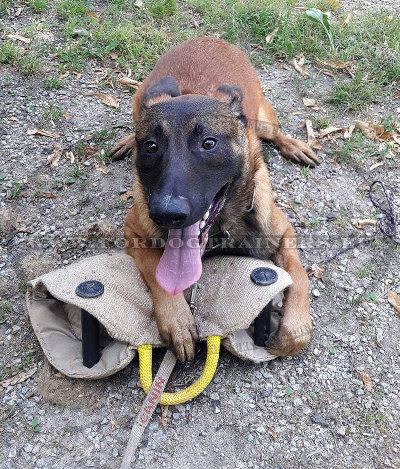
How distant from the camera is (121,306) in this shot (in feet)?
10.4

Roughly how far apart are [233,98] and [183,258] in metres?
1.11

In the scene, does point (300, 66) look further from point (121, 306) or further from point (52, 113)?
point (121, 306)

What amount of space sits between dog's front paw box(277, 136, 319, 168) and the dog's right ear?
152 centimetres

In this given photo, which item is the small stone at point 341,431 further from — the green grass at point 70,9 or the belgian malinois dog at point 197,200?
the green grass at point 70,9

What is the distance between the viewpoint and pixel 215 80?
3959 millimetres

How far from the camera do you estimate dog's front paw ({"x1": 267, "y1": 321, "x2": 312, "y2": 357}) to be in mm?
3193

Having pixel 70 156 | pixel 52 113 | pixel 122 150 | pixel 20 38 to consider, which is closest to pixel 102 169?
pixel 122 150

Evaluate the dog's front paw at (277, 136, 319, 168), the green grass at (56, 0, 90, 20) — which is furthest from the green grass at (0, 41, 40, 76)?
the dog's front paw at (277, 136, 319, 168)

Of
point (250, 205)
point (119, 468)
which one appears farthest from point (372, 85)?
point (119, 468)

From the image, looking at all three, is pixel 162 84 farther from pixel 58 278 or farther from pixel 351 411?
pixel 351 411

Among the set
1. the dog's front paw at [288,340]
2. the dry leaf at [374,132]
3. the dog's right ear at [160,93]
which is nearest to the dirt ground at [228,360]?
the dog's front paw at [288,340]

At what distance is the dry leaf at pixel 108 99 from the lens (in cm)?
543

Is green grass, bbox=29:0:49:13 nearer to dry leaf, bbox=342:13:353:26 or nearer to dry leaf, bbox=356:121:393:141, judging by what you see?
dry leaf, bbox=342:13:353:26

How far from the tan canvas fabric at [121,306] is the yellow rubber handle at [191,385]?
55 mm
